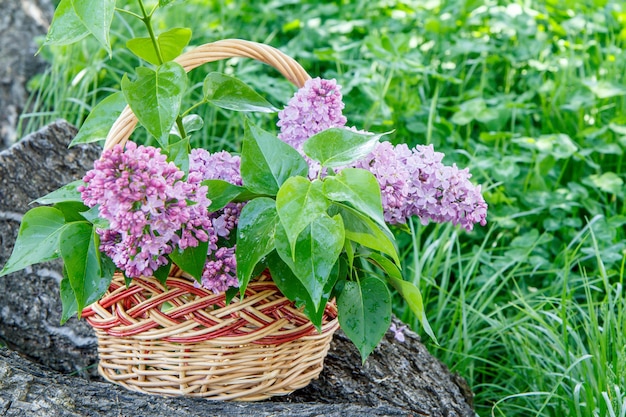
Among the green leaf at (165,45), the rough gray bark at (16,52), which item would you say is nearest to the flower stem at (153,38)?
the green leaf at (165,45)

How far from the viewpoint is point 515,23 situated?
2.69 meters

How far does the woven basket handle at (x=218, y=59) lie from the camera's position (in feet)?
3.55

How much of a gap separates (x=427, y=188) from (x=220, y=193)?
30 centimetres

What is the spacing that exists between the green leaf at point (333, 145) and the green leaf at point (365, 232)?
0.07 meters

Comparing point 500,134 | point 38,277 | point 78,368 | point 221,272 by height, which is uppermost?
point 221,272

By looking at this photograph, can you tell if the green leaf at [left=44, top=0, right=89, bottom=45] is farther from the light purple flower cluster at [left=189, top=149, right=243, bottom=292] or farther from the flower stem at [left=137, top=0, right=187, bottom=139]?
the light purple flower cluster at [left=189, top=149, right=243, bottom=292]

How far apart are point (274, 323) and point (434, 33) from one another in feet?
6.38

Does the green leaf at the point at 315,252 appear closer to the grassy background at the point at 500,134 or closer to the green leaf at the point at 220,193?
the green leaf at the point at 220,193

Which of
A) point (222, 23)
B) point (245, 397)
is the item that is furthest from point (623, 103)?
point (245, 397)

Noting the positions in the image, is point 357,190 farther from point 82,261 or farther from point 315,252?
point 82,261

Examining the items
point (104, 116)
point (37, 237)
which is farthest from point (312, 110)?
point (37, 237)

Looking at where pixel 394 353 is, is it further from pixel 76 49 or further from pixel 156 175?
pixel 76 49

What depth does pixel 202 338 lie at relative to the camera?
41.4 inches

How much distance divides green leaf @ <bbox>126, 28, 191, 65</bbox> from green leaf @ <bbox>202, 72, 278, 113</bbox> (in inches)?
2.5
